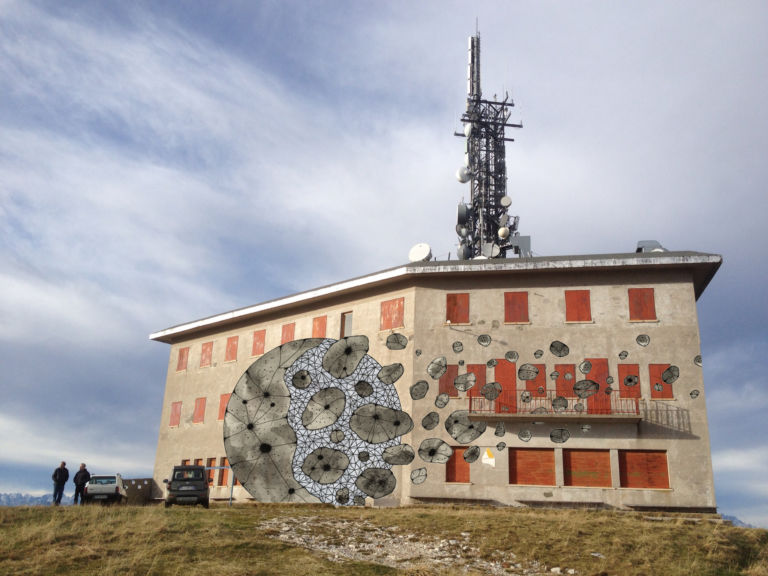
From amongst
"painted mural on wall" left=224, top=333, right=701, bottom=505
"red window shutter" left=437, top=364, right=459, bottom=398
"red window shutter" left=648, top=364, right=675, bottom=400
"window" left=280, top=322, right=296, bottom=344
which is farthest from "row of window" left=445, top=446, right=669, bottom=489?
"window" left=280, top=322, right=296, bottom=344

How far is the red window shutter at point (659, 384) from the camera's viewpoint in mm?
36000

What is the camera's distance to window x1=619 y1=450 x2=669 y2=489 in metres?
34.9

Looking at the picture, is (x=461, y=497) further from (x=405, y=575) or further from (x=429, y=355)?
(x=405, y=575)

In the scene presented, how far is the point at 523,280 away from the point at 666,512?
12.8 metres

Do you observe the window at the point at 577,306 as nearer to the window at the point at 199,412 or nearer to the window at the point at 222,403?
the window at the point at 222,403

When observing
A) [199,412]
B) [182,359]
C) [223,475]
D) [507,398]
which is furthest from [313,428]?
[182,359]

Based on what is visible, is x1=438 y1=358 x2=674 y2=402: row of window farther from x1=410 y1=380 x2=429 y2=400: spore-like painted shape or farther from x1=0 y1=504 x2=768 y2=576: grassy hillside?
x1=0 y1=504 x2=768 y2=576: grassy hillside

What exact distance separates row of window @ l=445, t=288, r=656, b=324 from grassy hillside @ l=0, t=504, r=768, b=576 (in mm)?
11629

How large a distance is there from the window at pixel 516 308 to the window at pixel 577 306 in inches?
80.8

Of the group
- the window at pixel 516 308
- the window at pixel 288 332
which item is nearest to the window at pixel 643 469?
the window at pixel 516 308

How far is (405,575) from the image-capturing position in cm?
1878

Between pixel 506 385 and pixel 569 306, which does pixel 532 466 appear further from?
pixel 569 306

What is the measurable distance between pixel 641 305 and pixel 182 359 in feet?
103

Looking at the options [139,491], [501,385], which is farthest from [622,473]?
[139,491]
